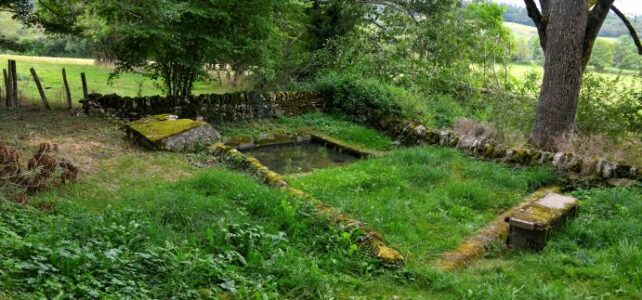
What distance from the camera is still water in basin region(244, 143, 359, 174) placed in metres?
9.92

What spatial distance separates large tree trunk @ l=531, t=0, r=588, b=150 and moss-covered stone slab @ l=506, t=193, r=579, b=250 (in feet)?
13.1

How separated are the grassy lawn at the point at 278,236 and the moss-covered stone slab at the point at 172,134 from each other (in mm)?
473

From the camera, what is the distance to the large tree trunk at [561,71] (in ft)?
32.6

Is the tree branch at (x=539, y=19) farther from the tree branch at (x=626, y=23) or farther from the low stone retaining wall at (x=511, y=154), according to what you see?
the low stone retaining wall at (x=511, y=154)

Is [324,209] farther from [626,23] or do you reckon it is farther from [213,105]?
[626,23]

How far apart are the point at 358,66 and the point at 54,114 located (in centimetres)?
871

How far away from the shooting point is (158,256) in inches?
175

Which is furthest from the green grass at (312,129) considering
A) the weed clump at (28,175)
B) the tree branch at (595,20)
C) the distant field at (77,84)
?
the weed clump at (28,175)

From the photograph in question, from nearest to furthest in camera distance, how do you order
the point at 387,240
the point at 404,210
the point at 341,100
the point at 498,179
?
1. the point at 387,240
2. the point at 404,210
3. the point at 498,179
4. the point at 341,100

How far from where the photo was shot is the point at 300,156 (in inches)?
426

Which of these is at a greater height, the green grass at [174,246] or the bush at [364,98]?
the bush at [364,98]

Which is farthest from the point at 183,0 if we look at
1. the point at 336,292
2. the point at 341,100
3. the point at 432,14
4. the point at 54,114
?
the point at 432,14

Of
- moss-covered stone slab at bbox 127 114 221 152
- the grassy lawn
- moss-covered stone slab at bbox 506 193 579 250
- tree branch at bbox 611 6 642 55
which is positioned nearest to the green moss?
moss-covered stone slab at bbox 127 114 221 152

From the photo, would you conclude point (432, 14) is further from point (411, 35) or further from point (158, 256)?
point (158, 256)
